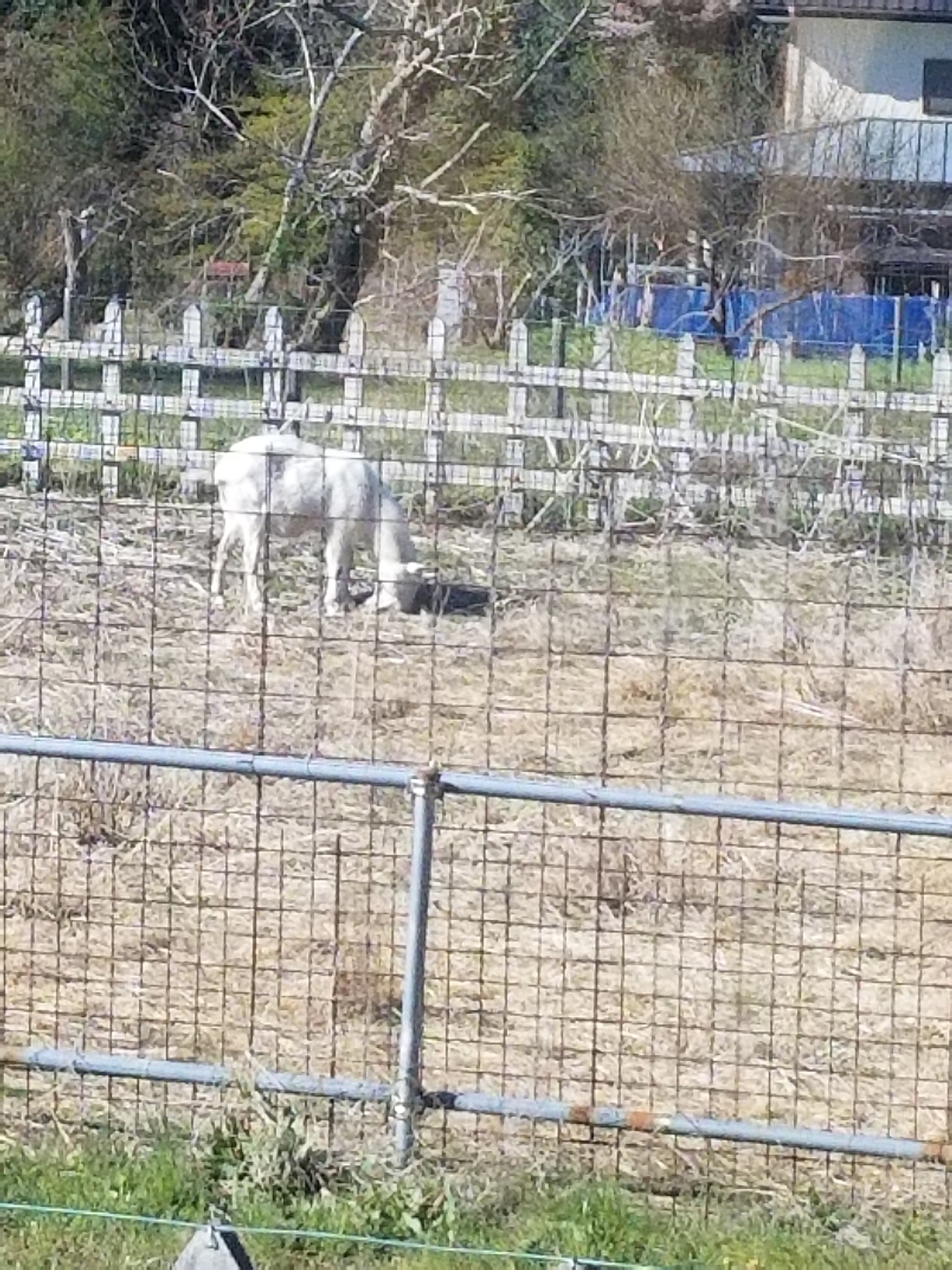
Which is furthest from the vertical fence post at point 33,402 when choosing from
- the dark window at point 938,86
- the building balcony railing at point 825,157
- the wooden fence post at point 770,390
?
the dark window at point 938,86

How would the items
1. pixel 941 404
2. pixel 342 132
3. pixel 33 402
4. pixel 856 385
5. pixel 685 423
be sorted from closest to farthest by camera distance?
pixel 941 404 → pixel 856 385 → pixel 33 402 → pixel 685 423 → pixel 342 132

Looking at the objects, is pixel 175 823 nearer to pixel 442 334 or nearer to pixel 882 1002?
pixel 882 1002

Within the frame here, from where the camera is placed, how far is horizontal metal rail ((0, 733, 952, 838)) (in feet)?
14.7

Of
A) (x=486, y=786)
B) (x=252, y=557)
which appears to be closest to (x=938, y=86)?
(x=252, y=557)

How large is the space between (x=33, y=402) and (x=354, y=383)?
2090mm

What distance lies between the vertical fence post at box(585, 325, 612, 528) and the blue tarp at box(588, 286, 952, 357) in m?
0.25

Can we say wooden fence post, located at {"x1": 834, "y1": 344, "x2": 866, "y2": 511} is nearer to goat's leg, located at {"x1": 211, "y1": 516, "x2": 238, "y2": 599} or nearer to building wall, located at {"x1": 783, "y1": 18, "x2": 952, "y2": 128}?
goat's leg, located at {"x1": 211, "y1": 516, "x2": 238, "y2": 599}

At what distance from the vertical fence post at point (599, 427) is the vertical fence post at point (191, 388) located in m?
2.63

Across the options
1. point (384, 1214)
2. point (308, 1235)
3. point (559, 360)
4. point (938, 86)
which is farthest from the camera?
point (938, 86)

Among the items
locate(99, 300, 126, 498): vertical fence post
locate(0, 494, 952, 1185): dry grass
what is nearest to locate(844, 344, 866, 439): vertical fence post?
locate(0, 494, 952, 1185): dry grass

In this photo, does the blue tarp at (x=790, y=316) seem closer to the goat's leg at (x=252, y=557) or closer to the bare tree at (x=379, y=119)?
the bare tree at (x=379, y=119)

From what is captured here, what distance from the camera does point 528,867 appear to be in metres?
6.89

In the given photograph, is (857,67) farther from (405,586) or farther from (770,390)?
(405,586)

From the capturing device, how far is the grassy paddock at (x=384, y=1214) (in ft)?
14.4
